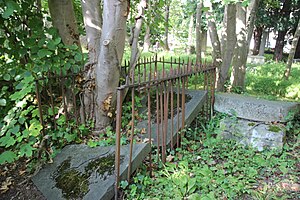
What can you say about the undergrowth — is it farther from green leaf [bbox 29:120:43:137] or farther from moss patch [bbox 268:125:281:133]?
green leaf [bbox 29:120:43:137]

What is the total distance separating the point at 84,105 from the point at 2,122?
1048 millimetres

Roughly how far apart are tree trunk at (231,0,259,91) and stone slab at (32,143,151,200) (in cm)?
459

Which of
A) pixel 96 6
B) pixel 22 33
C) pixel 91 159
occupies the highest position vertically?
pixel 96 6

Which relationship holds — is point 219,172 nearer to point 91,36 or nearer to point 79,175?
point 79,175

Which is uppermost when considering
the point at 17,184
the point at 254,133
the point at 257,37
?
the point at 257,37

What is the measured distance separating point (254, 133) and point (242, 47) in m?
3.36

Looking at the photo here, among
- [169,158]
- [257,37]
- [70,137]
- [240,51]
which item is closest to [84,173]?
[70,137]

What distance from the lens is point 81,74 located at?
11.0ft

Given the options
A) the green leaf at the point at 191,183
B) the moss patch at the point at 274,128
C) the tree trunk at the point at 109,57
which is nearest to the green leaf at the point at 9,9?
the tree trunk at the point at 109,57

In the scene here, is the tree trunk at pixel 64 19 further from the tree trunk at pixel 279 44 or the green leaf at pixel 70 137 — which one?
the tree trunk at pixel 279 44

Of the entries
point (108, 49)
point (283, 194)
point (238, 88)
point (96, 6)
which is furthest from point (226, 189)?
point (238, 88)

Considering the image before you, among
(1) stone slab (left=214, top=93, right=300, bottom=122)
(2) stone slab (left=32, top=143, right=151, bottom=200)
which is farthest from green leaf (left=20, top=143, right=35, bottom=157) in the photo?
(1) stone slab (left=214, top=93, right=300, bottom=122)

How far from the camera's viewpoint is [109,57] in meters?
3.08

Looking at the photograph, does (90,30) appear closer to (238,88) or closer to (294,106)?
(294,106)
